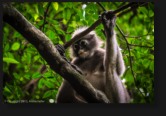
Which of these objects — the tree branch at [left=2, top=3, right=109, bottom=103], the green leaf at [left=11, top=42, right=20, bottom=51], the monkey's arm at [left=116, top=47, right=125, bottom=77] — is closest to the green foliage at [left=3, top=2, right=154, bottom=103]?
the green leaf at [left=11, top=42, right=20, bottom=51]

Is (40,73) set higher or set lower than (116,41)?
lower

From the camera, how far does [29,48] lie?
326 cm

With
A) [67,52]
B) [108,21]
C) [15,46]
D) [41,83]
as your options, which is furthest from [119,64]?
[15,46]

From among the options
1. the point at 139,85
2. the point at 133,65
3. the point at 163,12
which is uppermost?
the point at 163,12

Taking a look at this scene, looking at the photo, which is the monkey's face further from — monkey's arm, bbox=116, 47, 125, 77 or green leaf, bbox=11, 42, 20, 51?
green leaf, bbox=11, 42, 20, 51

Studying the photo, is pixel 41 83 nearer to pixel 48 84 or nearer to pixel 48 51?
pixel 48 84

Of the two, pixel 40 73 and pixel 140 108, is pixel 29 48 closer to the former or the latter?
pixel 40 73

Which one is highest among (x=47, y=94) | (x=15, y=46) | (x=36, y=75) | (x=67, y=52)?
(x=15, y=46)

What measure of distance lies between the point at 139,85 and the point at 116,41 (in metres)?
0.56

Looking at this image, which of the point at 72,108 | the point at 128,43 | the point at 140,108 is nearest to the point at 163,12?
the point at 128,43

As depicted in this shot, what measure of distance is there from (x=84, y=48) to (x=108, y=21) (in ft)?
1.39

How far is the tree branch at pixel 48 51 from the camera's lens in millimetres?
2752

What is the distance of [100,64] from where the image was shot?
3.25 meters

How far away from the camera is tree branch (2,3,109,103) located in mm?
2752
